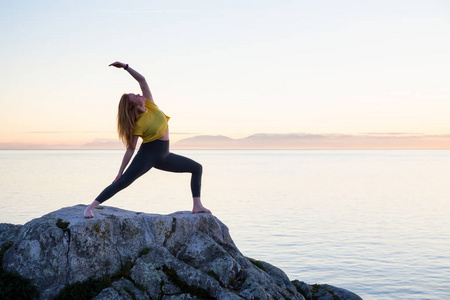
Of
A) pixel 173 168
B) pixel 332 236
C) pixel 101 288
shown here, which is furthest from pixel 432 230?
pixel 101 288

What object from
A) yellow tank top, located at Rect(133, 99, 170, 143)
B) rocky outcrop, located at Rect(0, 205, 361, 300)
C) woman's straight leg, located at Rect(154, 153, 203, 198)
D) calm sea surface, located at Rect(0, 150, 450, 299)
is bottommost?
calm sea surface, located at Rect(0, 150, 450, 299)

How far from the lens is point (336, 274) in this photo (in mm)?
20812

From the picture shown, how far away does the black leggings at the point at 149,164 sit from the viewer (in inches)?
385

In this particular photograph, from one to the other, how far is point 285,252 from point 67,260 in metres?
17.3

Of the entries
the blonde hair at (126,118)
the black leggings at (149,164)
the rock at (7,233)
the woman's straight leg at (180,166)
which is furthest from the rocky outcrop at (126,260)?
the blonde hair at (126,118)

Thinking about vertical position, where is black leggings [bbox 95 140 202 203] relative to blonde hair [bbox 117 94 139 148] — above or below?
below

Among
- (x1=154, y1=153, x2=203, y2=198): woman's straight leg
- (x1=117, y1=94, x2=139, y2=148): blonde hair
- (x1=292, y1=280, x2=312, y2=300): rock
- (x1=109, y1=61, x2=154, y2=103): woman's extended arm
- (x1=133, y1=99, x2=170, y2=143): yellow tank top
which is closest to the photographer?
(x1=117, y1=94, x2=139, y2=148): blonde hair

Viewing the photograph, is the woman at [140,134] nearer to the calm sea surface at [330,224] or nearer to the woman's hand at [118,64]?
the woman's hand at [118,64]

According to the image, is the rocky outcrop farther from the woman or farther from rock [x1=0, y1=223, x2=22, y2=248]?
the woman

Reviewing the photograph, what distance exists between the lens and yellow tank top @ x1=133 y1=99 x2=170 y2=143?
9.93m

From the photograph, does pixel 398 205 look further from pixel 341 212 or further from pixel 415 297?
pixel 415 297

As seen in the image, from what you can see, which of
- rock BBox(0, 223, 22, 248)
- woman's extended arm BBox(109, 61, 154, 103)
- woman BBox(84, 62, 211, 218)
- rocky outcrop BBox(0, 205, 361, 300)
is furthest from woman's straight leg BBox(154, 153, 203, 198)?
rock BBox(0, 223, 22, 248)

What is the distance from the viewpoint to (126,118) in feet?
31.8

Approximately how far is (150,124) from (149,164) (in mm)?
864
